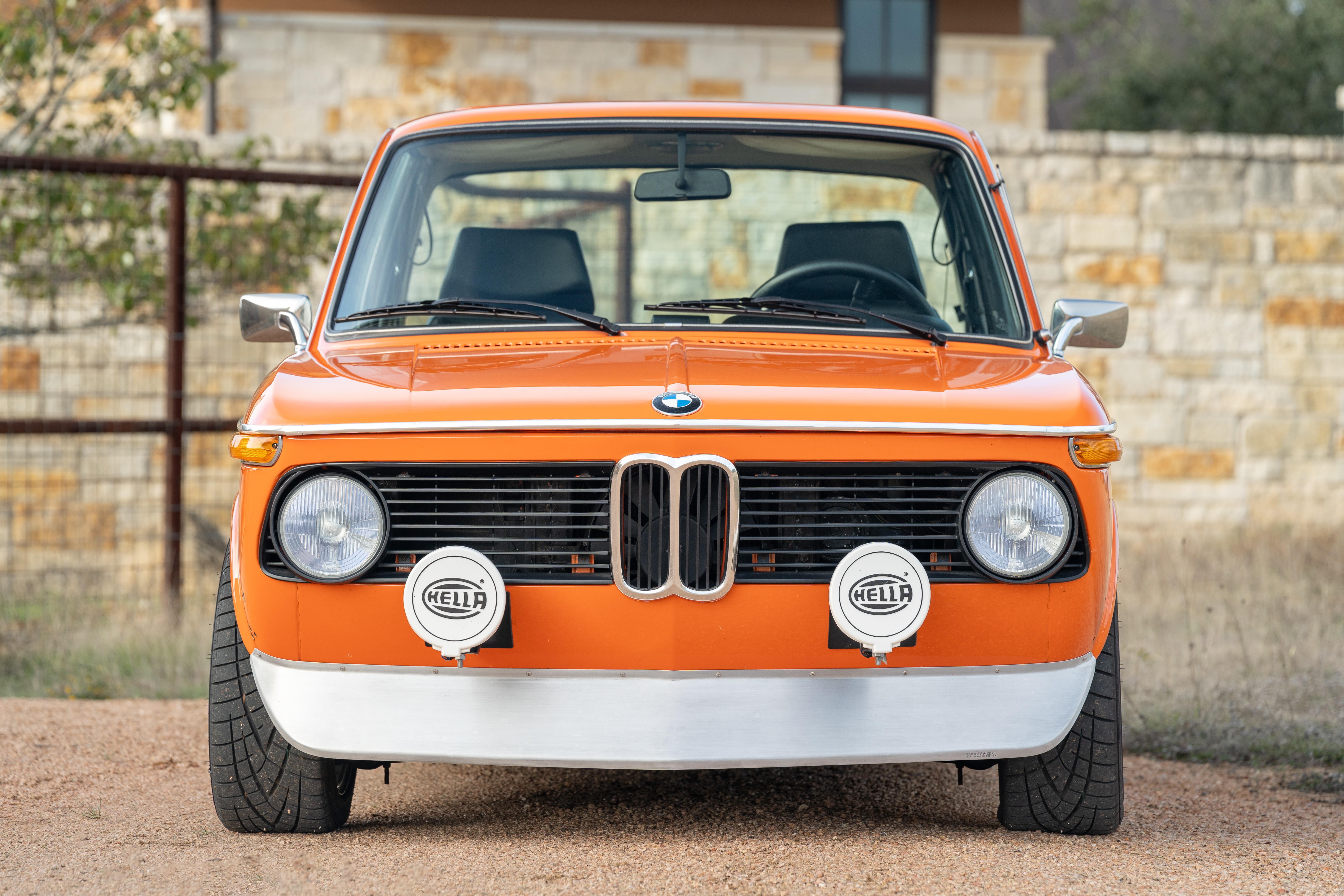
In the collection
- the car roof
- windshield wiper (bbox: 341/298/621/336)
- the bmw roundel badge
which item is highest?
the car roof

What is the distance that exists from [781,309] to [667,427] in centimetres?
92

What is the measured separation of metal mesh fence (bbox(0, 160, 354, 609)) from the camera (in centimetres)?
783

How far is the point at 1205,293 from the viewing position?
993cm

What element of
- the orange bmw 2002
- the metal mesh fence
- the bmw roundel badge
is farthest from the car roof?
the metal mesh fence

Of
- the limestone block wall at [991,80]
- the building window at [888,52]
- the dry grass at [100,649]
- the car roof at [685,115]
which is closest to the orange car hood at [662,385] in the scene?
the car roof at [685,115]

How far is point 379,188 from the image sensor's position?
4043 mm

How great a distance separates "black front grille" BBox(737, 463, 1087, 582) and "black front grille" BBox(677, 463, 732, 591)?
0.16ft

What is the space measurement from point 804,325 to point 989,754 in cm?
123

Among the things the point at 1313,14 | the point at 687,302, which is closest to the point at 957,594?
the point at 687,302

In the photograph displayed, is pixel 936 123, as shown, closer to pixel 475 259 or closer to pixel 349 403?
pixel 475 259

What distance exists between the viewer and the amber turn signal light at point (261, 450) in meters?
2.95

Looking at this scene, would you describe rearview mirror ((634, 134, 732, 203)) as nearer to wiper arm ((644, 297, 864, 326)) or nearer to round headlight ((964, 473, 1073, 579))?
wiper arm ((644, 297, 864, 326))

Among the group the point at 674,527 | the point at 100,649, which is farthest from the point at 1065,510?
the point at 100,649

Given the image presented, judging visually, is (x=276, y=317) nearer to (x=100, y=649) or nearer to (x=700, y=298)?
(x=700, y=298)
